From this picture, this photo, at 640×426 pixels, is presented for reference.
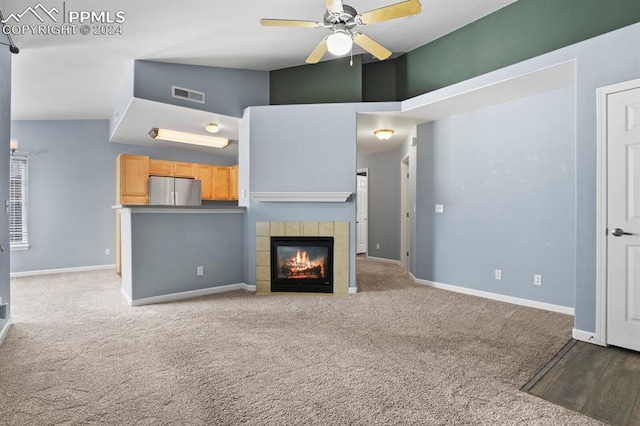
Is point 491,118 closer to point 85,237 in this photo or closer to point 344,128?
point 344,128

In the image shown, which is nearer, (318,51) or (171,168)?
(318,51)

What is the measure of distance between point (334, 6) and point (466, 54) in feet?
7.52

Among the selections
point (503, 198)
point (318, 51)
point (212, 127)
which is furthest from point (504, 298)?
point (212, 127)

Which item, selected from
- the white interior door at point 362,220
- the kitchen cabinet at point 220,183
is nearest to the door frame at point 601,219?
the white interior door at point 362,220

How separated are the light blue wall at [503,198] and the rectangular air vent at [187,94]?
10.3 ft

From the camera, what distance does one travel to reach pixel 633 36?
8.70 feet

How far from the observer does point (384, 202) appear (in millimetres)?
7391

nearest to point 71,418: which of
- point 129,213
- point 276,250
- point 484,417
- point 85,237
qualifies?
point 484,417

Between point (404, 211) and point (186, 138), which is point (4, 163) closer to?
point (186, 138)

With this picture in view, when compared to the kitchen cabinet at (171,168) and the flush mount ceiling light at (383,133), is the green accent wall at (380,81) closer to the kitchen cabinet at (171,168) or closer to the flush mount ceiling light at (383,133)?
the flush mount ceiling light at (383,133)

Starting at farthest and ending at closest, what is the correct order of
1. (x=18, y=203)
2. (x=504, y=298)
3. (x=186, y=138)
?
(x=186, y=138) → (x=18, y=203) → (x=504, y=298)

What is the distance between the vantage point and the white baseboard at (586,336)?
2.80m

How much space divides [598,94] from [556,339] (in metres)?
2.03

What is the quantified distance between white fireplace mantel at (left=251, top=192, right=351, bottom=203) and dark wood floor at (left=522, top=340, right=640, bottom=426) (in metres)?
2.73
